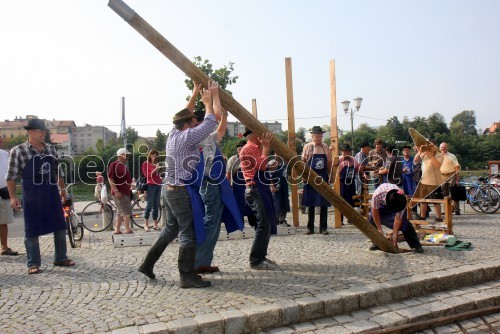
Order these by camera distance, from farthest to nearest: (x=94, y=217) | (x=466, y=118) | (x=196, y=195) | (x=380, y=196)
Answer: (x=466, y=118)
(x=94, y=217)
(x=380, y=196)
(x=196, y=195)

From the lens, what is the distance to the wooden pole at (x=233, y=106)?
167 inches

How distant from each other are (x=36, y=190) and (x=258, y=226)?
9.87ft

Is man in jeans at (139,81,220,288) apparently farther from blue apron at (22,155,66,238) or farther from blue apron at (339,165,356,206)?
blue apron at (339,165,356,206)

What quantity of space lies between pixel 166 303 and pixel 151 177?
499cm

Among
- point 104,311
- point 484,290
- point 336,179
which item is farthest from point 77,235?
point 484,290


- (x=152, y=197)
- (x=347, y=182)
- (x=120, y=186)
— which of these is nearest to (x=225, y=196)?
(x=120, y=186)

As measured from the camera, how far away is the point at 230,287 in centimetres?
461

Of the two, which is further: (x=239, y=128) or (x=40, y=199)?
(x=239, y=128)

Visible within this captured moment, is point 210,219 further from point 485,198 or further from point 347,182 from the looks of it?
point 485,198

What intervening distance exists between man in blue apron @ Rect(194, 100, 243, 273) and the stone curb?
53.2 inches

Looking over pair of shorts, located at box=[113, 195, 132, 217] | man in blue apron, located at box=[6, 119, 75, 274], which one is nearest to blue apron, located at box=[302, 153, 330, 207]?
pair of shorts, located at box=[113, 195, 132, 217]

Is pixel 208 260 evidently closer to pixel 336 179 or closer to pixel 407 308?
pixel 407 308

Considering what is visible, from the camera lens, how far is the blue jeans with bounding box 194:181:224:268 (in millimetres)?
5102

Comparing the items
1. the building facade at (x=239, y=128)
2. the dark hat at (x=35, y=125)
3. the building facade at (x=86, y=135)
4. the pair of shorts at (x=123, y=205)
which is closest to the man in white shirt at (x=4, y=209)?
the dark hat at (x=35, y=125)
